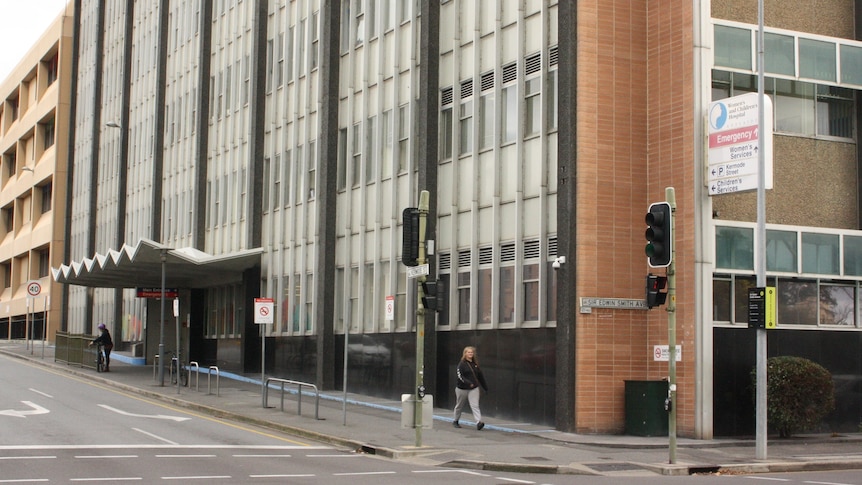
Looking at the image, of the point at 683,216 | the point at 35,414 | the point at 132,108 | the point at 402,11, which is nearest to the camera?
the point at 683,216

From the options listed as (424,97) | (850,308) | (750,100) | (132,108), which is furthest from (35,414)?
(132,108)

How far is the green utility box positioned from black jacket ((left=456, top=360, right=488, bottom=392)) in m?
3.24

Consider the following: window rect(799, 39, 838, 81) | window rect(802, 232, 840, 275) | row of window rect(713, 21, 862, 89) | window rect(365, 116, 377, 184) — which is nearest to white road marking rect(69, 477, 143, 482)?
row of window rect(713, 21, 862, 89)

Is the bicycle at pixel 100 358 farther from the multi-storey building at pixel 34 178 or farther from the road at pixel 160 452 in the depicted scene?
the multi-storey building at pixel 34 178

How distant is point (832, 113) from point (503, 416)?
10.6 meters

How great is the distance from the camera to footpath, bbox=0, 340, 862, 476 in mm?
18391

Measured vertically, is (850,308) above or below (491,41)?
below

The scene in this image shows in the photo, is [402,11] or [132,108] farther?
[132,108]

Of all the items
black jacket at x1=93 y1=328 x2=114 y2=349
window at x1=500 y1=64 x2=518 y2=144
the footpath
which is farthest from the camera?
black jacket at x1=93 y1=328 x2=114 y2=349

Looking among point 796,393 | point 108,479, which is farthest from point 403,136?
point 108,479

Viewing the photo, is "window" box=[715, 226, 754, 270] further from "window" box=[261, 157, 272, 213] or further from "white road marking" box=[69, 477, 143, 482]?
"window" box=[261, 157, 272, 213]

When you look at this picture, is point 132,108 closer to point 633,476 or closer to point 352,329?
point 352,329

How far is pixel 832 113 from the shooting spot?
2577 centimetres

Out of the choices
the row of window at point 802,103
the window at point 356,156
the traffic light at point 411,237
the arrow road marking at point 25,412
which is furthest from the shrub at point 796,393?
the arrow road marking at point 25,412
